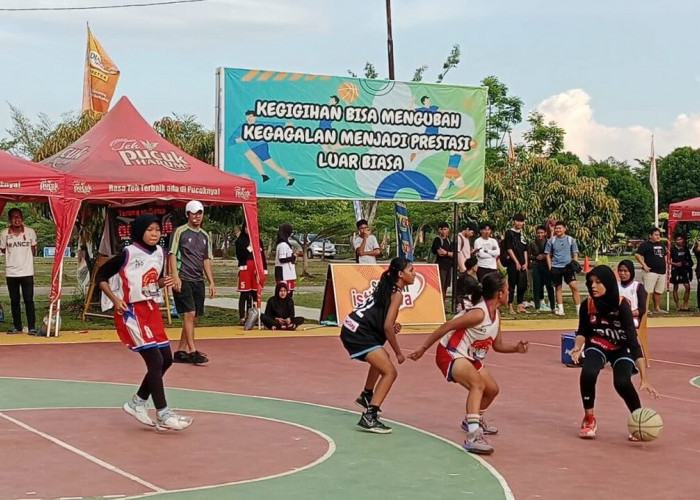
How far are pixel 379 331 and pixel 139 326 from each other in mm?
2074

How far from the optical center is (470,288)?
862cm

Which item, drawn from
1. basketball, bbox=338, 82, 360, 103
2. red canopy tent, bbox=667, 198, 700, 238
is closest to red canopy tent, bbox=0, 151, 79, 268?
basketball, bbox=338, 82, 360, 103

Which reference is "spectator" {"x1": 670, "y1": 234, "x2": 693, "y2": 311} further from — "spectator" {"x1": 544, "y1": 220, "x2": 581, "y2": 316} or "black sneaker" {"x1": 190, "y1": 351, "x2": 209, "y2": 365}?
"black sneaker" {"x1": 190, "y1": 351, "x2": 209, "y2": 365}

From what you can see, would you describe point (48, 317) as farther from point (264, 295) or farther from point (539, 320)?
point (264, 295)

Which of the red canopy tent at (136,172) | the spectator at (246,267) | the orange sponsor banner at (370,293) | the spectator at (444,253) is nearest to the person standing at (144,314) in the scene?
the red canopy tent at (136,172)

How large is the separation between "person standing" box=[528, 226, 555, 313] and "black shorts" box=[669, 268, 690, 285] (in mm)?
3703

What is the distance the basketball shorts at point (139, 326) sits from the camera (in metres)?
8.79

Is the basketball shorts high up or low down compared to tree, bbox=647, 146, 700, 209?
down

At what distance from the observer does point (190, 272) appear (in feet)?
44.7

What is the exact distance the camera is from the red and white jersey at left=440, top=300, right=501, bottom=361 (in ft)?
28.2

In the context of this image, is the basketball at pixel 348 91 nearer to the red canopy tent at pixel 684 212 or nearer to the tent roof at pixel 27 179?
the tent roof at pixel 27 179

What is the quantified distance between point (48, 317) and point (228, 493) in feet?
34.7

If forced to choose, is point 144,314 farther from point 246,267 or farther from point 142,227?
point 246,267

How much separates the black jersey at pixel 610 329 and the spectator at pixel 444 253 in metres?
11.8
